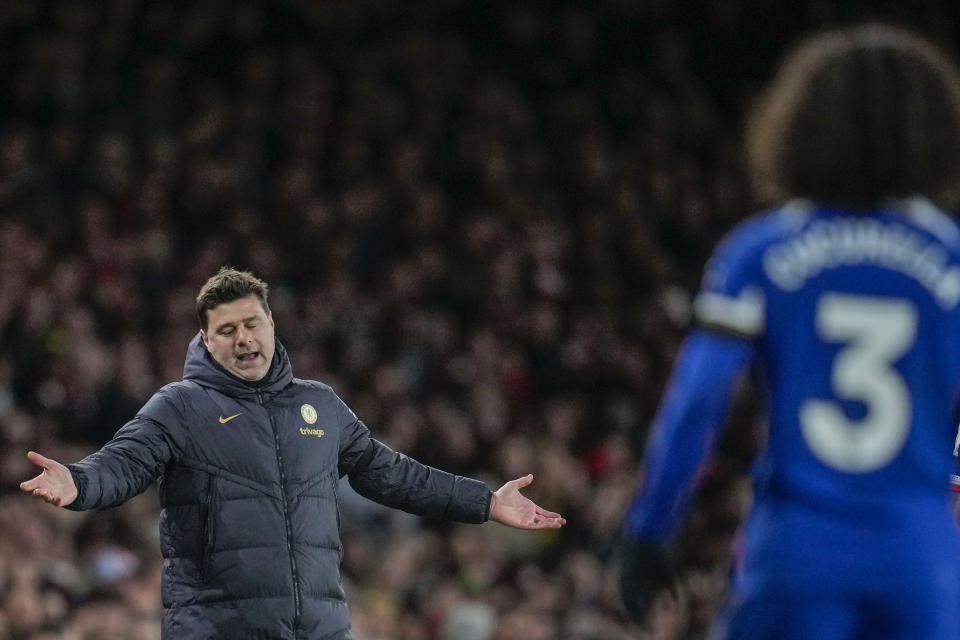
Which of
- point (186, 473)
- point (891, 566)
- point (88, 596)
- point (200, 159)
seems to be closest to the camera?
point (891, 566)

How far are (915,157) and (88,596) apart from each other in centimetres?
750

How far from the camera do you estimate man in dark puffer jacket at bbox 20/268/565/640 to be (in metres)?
5.42

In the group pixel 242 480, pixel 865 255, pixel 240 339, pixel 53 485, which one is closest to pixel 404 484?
pixel 242 480

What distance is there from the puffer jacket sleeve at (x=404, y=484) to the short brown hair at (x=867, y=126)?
2.83 m

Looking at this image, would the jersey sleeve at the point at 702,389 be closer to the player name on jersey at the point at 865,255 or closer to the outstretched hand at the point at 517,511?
the player name on jersey at the point at 865,255

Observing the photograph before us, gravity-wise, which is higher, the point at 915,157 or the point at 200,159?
the point at 200,159

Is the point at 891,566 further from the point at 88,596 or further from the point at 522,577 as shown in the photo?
the point at 522,577

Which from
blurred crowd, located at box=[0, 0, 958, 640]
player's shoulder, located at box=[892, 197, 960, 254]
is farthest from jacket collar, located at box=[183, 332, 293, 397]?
blurred crowd, located at box=[0, 0, 958, 640]

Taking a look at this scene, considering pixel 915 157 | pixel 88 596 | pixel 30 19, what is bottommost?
pixel 88 596

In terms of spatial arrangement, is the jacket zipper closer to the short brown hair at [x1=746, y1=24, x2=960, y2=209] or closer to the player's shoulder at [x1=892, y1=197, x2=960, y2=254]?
the short brown hair at [x1=746, y1=24, x2=960, y2=209]

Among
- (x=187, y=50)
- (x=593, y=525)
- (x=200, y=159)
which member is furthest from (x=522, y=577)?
(x=187, y=50)

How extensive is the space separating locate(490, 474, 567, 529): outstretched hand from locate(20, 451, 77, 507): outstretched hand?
155cm

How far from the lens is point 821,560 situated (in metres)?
3.20

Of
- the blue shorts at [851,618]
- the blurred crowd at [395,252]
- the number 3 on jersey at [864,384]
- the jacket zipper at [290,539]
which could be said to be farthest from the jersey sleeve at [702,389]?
the blurred crowd at [395,252]
